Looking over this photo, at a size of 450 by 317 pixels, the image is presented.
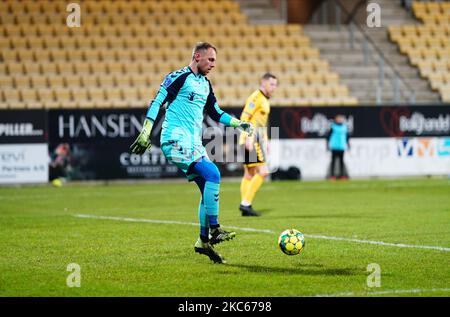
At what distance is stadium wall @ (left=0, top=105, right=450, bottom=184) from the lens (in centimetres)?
2453

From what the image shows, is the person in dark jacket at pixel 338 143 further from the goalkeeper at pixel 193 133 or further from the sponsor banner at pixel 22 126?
the goalkeeper at pixel 193 133

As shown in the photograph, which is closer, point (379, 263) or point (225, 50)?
point (379, 263)

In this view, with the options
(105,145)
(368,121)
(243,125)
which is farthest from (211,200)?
(368,121)

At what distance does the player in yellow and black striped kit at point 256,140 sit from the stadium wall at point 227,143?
8688 mm

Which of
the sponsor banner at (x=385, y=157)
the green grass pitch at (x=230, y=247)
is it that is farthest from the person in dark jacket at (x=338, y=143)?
the green grass pitch at (x=230, y=247)

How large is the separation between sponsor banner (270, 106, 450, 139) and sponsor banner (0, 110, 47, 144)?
257 inches

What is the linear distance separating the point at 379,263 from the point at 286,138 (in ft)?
55.2

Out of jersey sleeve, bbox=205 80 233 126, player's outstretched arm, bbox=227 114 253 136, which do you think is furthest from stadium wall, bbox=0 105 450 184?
player's outstretched arm, bbox=227 114 253 136

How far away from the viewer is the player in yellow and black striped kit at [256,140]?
1568 cm

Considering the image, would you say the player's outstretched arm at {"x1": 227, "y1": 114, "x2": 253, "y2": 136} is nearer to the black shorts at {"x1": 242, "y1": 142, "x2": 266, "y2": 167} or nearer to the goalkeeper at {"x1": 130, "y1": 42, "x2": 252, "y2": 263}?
the goalkeeper at {"x1": 130, "y1": 42, "x2": 252, "y2": 263}

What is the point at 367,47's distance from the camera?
104 ft
